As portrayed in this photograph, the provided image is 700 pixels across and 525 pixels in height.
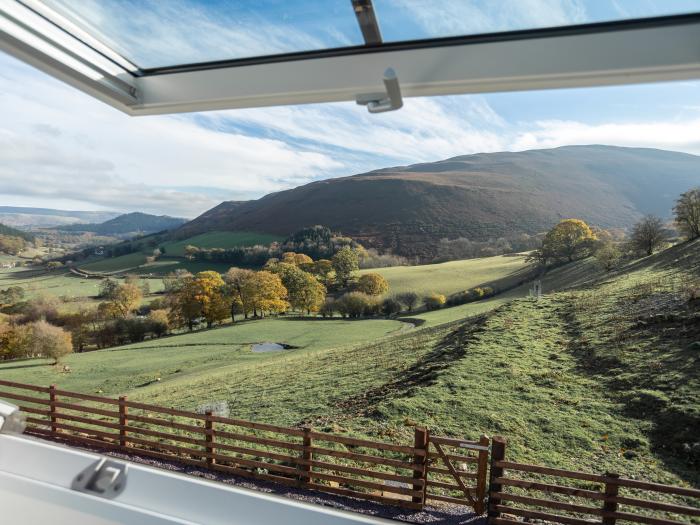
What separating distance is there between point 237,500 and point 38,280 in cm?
354

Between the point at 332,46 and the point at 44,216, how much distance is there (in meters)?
4.04

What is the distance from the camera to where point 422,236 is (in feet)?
14.3

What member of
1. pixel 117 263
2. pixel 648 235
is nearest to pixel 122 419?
pixel 117 263

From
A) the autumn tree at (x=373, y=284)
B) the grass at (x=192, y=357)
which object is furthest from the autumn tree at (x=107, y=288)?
the autumn tree at (x=373, y=284)

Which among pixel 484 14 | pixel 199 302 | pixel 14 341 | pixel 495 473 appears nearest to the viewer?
pixel 484 14

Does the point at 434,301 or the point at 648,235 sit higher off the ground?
the point at 648,235

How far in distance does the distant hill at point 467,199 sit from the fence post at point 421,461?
2.48 metres

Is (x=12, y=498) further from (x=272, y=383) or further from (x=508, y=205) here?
(x=508, y=205)

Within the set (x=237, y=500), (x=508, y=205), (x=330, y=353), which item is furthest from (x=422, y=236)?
(x=237, y=500)

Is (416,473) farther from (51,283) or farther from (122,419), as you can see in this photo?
(51,283)

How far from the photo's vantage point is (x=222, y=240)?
4531 millimetres

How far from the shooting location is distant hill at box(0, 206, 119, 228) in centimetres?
338

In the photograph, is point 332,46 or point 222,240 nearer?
point 332,46

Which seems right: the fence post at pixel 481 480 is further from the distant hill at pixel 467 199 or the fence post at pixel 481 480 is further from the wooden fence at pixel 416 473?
the distant hill at pixel 467 199
